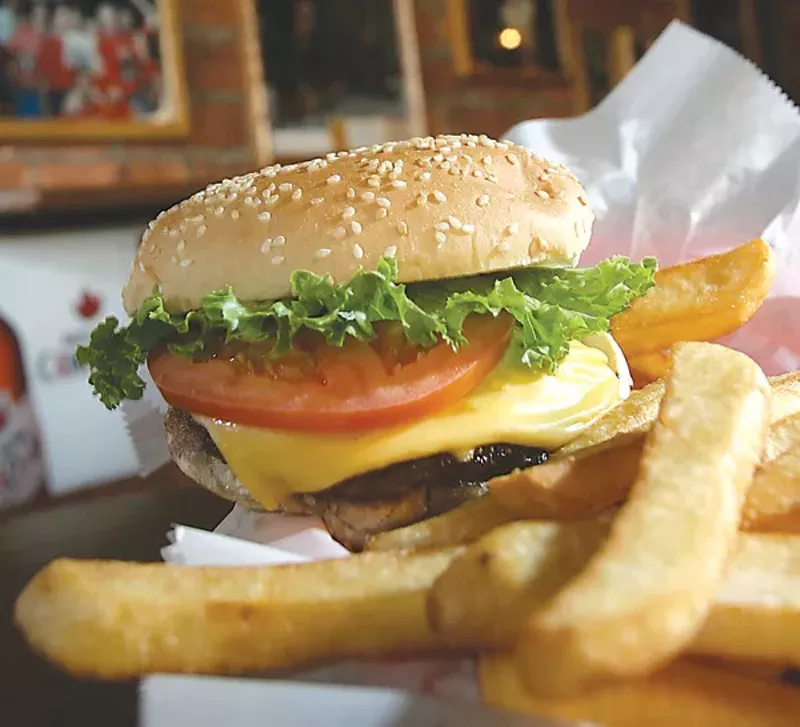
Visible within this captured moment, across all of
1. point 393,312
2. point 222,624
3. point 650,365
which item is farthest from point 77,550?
point 650,365

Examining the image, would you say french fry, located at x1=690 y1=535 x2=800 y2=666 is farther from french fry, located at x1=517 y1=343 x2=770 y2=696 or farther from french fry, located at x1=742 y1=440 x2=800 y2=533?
french fry, located at x1=742 y1=440 x2=800 y2=533

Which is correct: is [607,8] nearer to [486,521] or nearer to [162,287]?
[162,287]

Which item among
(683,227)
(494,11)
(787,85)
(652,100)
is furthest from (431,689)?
(787,85)

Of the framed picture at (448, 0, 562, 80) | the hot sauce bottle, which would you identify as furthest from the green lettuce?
the framed picture at (448, 0, 562, 80)

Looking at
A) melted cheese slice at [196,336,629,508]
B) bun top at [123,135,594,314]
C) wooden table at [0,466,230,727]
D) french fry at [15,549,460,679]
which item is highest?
bun top at [123,135,594,314]

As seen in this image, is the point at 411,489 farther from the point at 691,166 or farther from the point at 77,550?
the point at 691,166

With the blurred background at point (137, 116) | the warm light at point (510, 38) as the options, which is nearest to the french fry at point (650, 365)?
the blurred background at point (137, 116)

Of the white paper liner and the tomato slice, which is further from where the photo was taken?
the white paper liner
